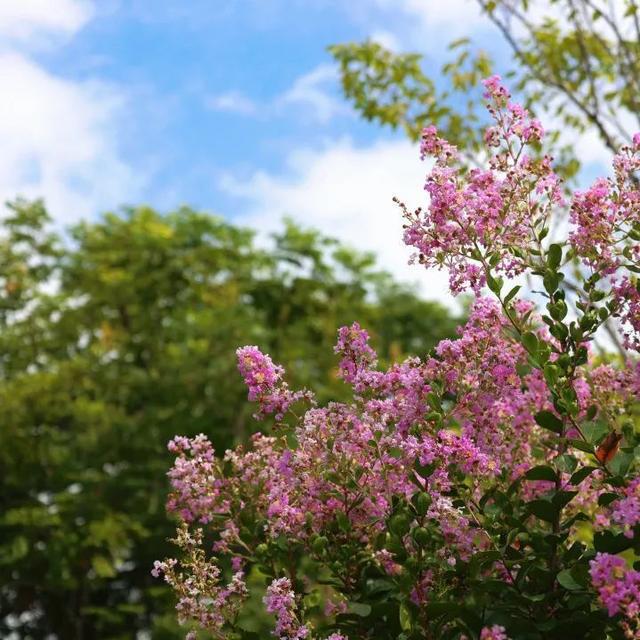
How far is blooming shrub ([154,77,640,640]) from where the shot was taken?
8.32ft

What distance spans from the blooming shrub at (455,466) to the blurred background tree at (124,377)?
9.57 m

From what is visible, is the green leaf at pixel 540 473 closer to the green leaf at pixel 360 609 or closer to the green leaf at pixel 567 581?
the green leaf at pixel 567 581

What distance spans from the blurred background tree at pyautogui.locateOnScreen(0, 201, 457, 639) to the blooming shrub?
31.4 feet

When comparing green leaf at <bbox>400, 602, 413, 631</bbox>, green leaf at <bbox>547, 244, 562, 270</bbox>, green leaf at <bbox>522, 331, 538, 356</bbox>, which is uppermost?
green leaf at <bbox>547, 244, 562, 270</bbox>

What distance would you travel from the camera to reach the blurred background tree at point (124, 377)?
13.5 m

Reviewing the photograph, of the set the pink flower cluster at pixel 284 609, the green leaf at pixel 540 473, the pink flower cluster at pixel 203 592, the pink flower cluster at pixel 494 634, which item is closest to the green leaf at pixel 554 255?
the green leaf at pixel 540 473

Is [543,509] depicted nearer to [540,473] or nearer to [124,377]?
[540,473]

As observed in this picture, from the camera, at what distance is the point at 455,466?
258 cm

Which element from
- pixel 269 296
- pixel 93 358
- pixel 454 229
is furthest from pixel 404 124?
pixel 93 358

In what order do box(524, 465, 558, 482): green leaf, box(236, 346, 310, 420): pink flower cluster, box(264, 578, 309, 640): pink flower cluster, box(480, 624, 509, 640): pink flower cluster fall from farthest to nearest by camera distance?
box(236, 346, 310, 420): pink flower cluster, box(524, 465, 558, 482): green leaf, box(264, 578, 309, 640): pink flower cluster, box(480, 624, 509, 640): pink flower cluster

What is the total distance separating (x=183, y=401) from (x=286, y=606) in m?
11.9

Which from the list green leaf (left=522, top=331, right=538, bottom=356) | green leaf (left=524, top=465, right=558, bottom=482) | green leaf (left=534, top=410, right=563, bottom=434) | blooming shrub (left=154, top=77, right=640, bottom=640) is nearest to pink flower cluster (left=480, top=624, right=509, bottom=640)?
blooming shrub (left=154, top=77, right=640, bottom=640)

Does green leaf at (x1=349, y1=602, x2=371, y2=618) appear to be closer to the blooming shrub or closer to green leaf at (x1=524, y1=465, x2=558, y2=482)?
the blooming shrub

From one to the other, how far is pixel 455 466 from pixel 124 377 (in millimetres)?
12638
